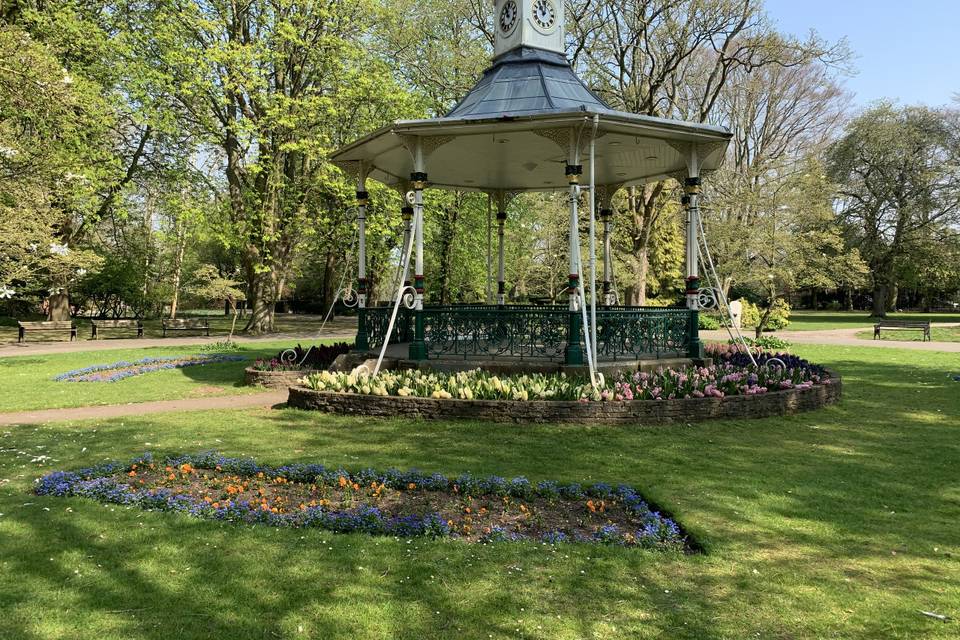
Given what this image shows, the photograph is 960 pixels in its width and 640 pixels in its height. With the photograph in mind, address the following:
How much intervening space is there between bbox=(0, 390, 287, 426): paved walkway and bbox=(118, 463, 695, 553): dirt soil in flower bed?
4.11 metres

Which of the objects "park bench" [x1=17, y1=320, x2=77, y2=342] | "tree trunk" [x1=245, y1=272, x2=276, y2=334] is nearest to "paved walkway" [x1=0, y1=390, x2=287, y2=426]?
"tree trunk" [x1=245, y1=272, x2=276, y2=334]

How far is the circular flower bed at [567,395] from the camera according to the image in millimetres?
8602

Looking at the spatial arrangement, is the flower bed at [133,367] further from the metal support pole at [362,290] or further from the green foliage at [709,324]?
the green foliage at [709,324]

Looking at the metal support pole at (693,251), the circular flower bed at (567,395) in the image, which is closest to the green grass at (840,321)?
the metal support pole at (693,251)

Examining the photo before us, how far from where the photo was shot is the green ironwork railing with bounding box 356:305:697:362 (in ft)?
35.2

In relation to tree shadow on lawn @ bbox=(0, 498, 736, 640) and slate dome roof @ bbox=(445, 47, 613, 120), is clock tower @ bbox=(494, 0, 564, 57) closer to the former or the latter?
slate dome roof @ bbox=(445, 47, 613, 120)

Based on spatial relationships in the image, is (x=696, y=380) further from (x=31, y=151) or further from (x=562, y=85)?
(x=31, y=151)

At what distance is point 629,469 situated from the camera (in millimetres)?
6461

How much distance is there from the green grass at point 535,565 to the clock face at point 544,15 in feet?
31.4

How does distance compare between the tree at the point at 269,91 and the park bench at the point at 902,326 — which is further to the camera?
the park bench at the point at 902,326

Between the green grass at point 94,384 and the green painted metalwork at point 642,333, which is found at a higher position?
the green painted metalwork at point 642,333

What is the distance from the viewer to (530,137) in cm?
1137

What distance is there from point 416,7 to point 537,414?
28.1 meters

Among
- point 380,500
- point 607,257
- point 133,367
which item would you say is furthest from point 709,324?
point 380,500
